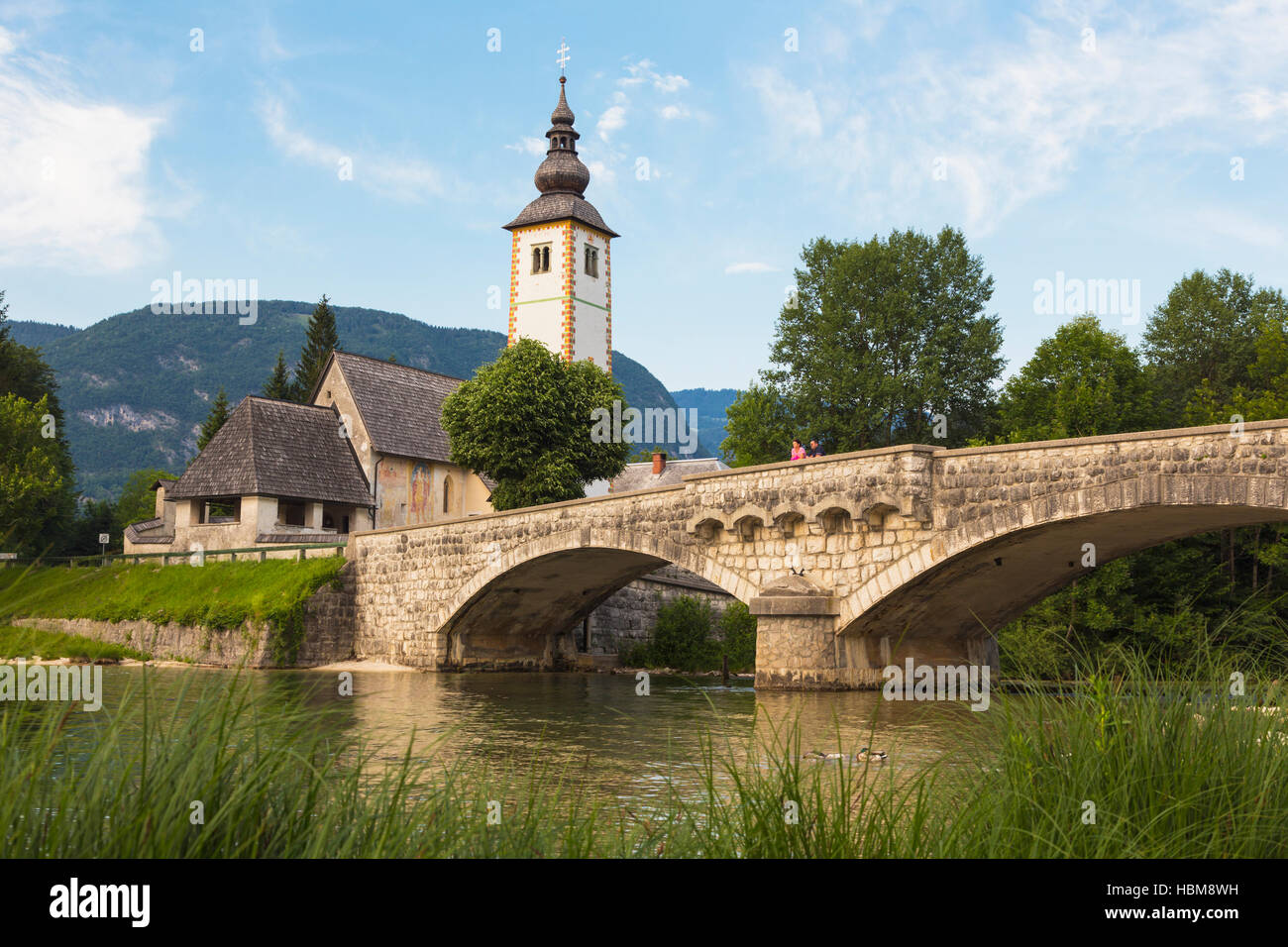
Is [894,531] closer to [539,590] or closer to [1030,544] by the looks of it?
[1030,544]

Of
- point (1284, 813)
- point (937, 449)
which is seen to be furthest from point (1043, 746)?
point (937, 449)

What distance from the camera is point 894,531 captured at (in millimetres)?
20578

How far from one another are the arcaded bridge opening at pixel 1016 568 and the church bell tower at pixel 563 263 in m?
30.8

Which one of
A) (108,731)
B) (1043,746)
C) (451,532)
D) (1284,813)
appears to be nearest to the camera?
(108,731)

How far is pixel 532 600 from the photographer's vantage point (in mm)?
31797

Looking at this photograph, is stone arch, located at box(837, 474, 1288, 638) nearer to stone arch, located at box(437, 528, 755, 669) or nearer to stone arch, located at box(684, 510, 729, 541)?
stone arch, located at box(684, 510, 729, 541)

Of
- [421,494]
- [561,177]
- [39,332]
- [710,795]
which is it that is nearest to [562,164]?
[561,177]

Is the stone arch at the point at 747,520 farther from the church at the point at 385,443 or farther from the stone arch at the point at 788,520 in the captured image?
the church at the point at 385,443

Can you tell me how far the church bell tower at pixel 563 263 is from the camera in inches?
2105

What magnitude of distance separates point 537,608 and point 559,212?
27013mm

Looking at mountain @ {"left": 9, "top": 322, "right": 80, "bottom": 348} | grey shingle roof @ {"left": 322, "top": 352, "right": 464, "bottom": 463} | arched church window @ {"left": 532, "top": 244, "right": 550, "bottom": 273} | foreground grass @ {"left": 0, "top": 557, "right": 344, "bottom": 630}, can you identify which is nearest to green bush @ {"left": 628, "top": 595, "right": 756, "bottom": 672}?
foreground grass @ {"left": 0, "top": 557, "right": 344, "bottom": 630}

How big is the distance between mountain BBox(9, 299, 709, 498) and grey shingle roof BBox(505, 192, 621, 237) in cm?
10024
